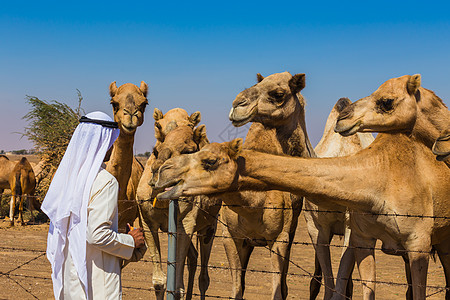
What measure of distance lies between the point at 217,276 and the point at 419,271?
5768 mm

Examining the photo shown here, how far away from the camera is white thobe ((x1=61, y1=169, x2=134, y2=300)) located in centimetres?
363

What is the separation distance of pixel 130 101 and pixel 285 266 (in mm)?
2463

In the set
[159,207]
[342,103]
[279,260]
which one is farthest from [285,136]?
[159,207]

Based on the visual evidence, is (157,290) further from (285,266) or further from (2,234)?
(2,234)

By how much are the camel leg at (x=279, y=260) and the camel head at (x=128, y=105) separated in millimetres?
2001

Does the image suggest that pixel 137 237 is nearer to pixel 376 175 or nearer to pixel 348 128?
pixel 376 175

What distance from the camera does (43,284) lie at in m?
8.84

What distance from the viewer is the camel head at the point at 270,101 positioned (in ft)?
19.7

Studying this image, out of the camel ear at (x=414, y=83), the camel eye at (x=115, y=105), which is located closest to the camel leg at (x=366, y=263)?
the camel ear at (x=414, y=83)

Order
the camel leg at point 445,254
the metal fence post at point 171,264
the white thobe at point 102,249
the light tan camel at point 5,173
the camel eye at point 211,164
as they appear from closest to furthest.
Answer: the white thobe at point 102,249
the camel eye at point 211,164
the metal fence post at point 171,264
the camel leg at point 445,254
the light tan camel at point 5,173

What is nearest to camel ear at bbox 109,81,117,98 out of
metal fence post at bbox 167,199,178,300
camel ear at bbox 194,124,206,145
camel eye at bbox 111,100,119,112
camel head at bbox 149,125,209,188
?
camel eye at bbox 111,100,119,112

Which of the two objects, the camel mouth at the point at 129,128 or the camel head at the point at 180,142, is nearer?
the camel head at the point at 180,142

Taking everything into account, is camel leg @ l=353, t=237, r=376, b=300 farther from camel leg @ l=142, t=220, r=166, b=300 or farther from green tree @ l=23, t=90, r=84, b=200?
green tree @ l=23, t=90, r=84, b=200

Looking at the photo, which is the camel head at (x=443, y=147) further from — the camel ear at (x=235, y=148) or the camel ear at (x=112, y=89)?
the camel ear at (x=112, y=89)
